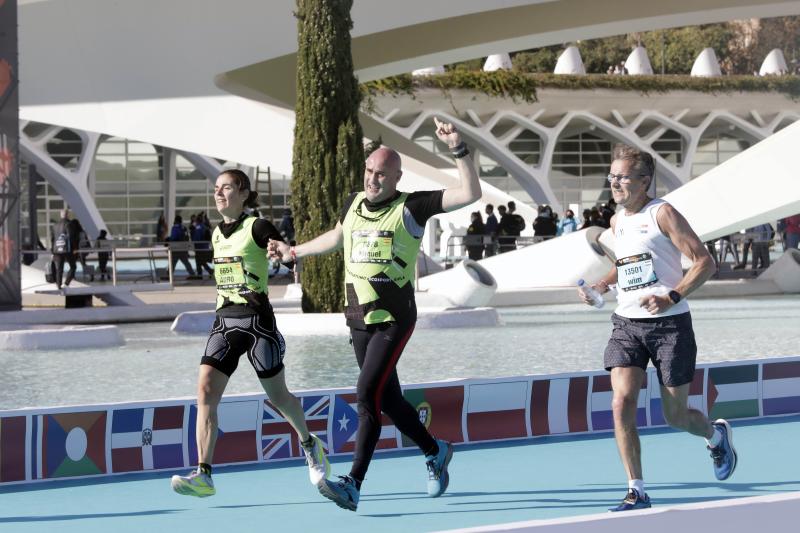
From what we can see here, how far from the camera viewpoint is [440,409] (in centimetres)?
753

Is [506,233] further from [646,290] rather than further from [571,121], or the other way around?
[571,121]

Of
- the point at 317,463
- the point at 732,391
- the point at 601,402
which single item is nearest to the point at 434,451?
the point at 317,463

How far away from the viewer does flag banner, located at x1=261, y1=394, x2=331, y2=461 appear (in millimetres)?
7203

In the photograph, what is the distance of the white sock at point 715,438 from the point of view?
607 cm

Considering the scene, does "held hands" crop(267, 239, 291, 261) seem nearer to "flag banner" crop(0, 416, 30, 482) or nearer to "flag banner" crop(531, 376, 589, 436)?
"flag banner" crop(0, 416, 30, 482)

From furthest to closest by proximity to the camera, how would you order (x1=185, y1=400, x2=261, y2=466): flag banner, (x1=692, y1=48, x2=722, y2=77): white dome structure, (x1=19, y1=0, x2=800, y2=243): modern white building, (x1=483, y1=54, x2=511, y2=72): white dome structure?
(x1=692, y1=48, x2=722, y2=77): white dome structure < (x1=483, y1=54, x2=511, y2=72): white dome structure < (x1=19, y1=0, x2=800, y2=243): modern white building < (x1=185, y1=400, x2=261, y2=466): flag banner

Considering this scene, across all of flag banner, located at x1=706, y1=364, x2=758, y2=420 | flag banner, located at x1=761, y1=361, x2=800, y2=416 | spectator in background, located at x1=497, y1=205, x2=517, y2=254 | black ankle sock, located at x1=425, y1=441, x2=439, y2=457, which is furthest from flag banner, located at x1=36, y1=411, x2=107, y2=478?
spectator in background, located at x1=497, y1=205, x2=517, y2=254

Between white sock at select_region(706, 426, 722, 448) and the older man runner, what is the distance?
1.46ft

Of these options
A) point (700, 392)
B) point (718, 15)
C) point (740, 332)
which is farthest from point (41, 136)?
point (700, 392)

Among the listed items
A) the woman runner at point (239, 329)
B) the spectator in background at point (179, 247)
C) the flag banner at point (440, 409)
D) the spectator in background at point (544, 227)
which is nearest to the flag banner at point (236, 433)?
the flag banner at point (440, 409)

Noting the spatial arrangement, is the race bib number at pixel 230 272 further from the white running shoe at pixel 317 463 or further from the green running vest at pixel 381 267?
the white running shoe at pixel 317 463

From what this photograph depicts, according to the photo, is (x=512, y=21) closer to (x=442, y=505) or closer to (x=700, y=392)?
(x=700, y=392)

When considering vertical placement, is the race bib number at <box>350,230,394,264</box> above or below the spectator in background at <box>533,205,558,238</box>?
below

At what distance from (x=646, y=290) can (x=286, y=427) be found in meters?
2.43
